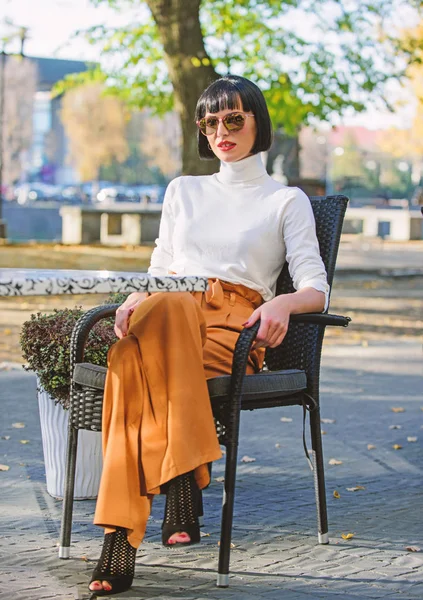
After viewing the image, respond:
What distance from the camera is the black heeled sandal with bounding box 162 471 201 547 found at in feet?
12.0

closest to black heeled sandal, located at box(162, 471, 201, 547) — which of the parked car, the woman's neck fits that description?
the woman's neck

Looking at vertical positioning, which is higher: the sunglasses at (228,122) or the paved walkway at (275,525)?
the sunglasses at (228,122)

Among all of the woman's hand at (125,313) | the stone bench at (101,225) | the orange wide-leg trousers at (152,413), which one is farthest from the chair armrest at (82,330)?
the stone bench at (101,225)

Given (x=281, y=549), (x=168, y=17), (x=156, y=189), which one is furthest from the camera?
(x=156, y=189)

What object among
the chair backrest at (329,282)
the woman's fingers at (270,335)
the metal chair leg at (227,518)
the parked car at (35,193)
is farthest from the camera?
the parked car at (35,193)

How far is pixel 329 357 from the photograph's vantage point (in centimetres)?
949

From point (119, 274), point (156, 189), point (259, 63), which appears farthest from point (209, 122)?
point (156, 189)

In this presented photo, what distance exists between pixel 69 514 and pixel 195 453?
69cm

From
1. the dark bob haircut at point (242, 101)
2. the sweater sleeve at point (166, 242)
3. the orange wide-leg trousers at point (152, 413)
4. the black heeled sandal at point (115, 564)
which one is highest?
the dark bob haircut at point (242, 101)

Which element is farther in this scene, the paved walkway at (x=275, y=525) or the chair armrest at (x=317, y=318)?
the chair armrest at (x=317, y=318)

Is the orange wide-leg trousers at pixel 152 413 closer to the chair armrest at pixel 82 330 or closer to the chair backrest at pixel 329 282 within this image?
the chair armrest at pixel 82 330

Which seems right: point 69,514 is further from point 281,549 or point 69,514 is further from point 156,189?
point 156,189

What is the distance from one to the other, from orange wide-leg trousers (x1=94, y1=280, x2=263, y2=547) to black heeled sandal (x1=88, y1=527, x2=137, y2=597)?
0.16 feet

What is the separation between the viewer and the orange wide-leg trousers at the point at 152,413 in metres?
3.28
